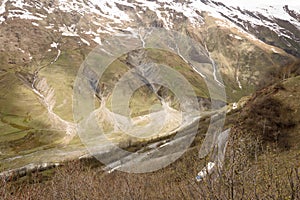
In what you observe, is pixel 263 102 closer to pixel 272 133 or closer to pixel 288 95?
pixel 288 95

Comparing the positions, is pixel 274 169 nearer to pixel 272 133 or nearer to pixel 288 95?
pixel 272 133

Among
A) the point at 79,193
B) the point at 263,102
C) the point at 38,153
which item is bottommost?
the point at 38,153

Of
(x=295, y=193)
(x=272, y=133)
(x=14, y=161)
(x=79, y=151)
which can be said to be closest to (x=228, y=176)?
(x=295, y=193)

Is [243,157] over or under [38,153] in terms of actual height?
Result: over

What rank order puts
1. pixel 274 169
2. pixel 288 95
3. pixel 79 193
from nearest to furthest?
1. pixel 274 169
2. pixel 79 193
3. pixel 288 95

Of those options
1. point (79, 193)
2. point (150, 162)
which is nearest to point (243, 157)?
point (79, 193)

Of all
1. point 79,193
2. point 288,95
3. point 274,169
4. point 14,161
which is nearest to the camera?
point 274,169

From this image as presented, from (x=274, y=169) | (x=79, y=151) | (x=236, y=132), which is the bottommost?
(x=79, y=151)

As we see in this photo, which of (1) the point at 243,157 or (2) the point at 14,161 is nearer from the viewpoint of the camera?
(1) the point at 243,157

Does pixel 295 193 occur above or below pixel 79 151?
above
